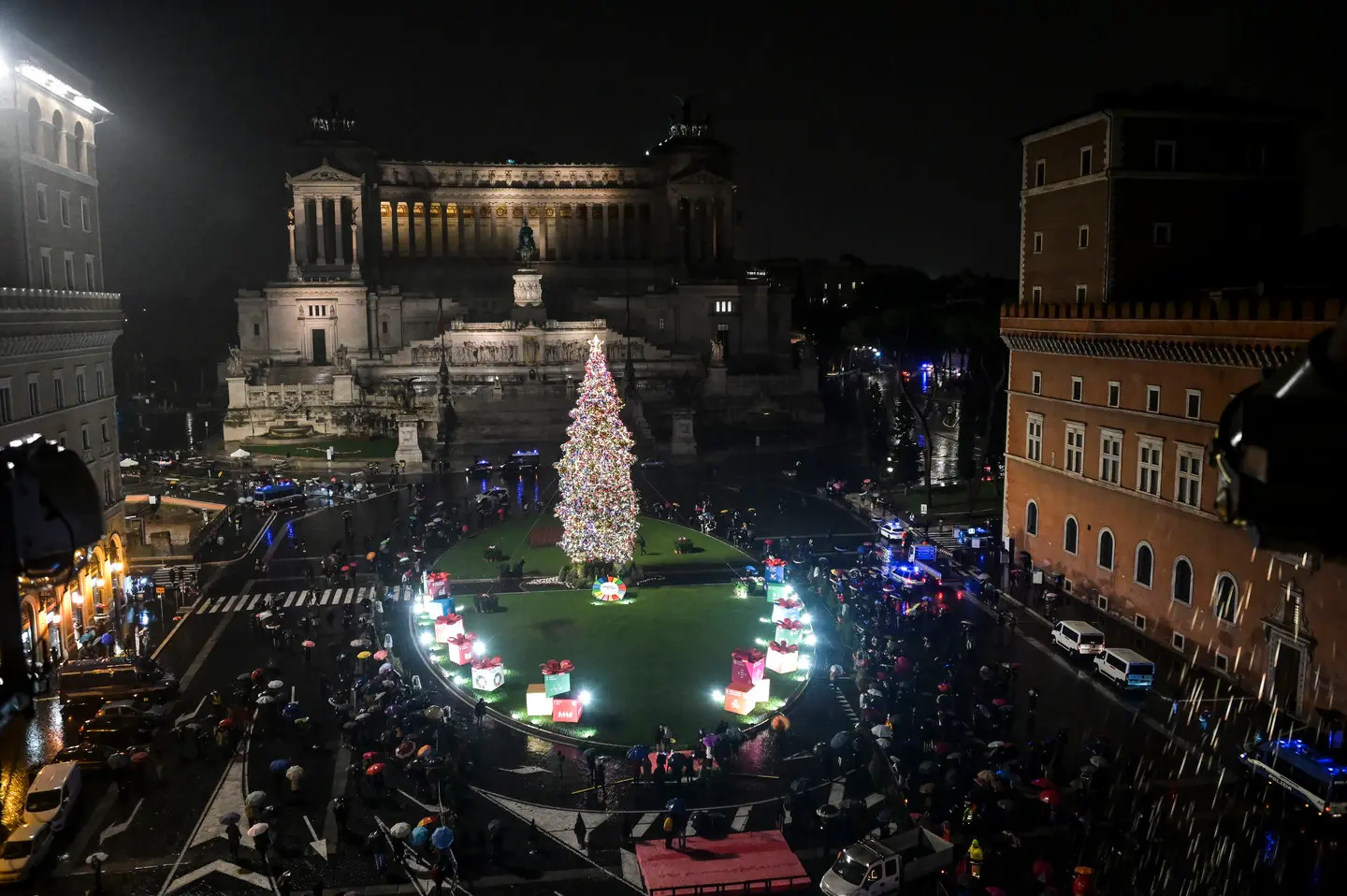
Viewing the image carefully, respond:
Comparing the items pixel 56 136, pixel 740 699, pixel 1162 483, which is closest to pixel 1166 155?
pixel 1162 483

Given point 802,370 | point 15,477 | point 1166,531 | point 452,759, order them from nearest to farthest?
point 15,477 → point 452,759 → point 1166,531 → point 802,370

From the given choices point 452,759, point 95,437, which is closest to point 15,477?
point 452,759

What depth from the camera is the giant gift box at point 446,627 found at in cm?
3372

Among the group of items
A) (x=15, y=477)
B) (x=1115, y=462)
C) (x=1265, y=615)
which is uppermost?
(x=15, y=477)

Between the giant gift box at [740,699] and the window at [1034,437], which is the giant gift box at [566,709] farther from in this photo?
the window at [1034,437]

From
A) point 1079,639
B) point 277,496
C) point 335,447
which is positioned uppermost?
point 335,447

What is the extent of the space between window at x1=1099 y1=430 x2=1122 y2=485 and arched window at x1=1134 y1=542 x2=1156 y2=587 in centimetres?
271

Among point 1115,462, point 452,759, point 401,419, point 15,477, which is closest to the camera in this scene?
point 15,477

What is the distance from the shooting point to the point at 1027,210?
146 feet

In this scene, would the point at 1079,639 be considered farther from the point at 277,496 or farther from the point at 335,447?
the point at 335,447

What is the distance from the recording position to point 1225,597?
32.2m

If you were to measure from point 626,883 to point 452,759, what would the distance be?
6296 millimetres

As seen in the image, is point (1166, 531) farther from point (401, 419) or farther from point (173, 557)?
point (401, 419)

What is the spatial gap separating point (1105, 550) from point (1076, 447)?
426cm
